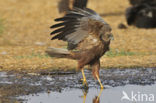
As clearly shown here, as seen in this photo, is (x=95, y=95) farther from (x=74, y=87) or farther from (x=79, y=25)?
(x=79, y=25)

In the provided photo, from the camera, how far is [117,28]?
51.0 feet

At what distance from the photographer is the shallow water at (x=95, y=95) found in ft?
21.0

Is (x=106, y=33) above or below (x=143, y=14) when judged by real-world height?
above

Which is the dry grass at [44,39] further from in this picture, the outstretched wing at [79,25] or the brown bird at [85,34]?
the outstretched wing at [79,25]

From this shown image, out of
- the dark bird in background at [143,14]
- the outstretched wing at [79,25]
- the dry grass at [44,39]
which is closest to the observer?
the outstretched wing at [79,25]

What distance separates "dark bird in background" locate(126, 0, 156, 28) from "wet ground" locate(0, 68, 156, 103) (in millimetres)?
6207

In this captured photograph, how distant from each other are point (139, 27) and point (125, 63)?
578 centimetres

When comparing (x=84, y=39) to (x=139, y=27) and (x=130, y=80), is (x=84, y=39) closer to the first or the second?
(x=130, y=80)

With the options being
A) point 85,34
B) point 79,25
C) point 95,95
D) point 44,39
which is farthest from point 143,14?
point 95,95

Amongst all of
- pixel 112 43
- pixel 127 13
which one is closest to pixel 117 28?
pixel 127 13

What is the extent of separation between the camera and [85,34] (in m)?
7.31

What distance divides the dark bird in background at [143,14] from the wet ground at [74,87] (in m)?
6.21

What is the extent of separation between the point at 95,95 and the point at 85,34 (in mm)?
1171

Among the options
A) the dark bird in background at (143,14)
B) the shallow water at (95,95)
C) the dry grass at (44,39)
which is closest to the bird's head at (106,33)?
the shallow water at (95,95)
